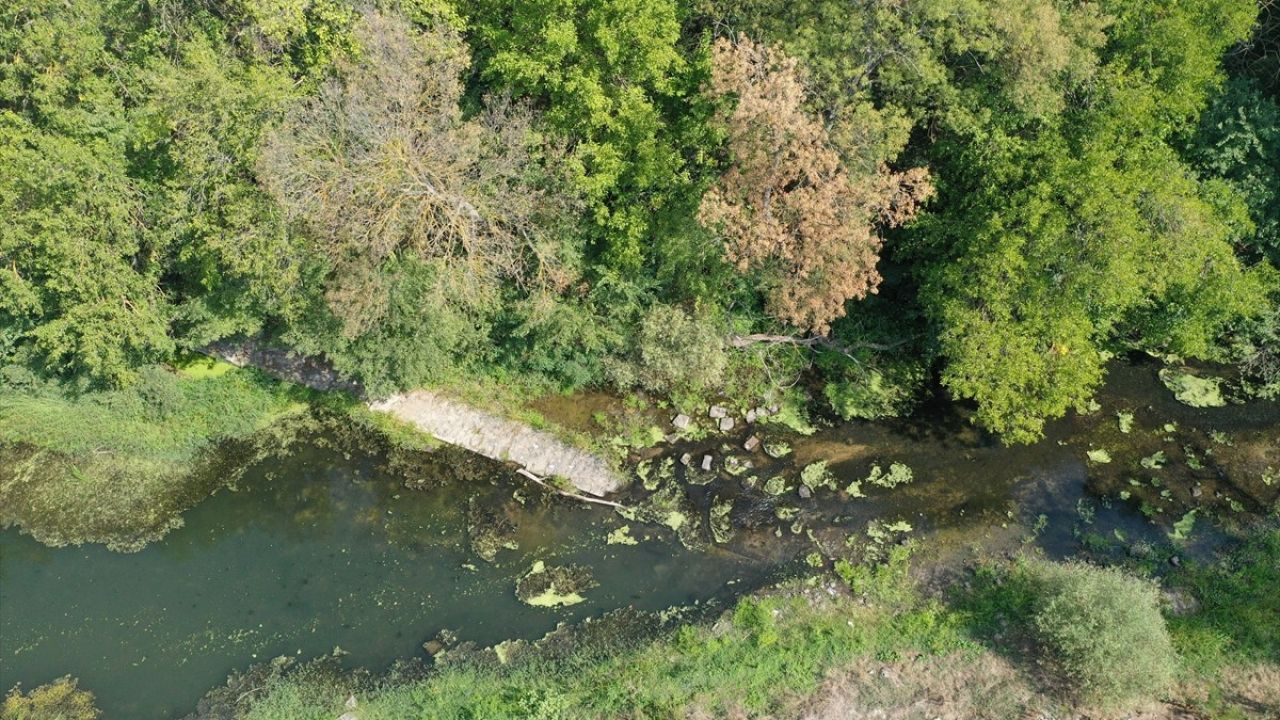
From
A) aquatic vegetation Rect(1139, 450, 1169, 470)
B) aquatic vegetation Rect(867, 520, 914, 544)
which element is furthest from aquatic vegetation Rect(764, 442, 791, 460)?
aquatic vegetation Rect(1139, 450, 1169, 470)

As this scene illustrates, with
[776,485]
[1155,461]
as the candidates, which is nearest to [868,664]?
[776,485]

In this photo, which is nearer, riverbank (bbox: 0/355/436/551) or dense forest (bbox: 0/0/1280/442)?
dense forest (bbox: 0/0/1280/442)

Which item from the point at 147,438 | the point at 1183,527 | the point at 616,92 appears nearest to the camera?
the point at 1183,527

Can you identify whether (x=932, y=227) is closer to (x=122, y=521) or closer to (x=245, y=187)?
(x=245, y=187)

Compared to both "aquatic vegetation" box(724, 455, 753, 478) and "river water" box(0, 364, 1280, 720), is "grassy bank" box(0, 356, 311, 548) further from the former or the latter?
"aquatic vegetation" box(724, 455, 753, 478)

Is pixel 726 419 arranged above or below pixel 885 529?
above

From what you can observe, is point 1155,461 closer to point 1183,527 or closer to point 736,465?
point 1183,527
